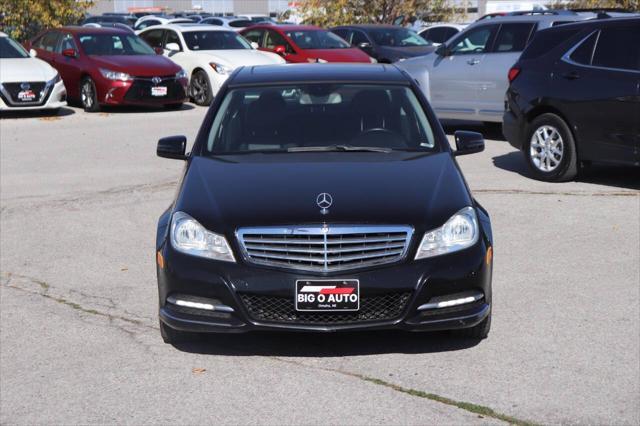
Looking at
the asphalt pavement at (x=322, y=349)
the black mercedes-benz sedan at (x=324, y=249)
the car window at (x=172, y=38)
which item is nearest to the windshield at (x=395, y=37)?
the car window at (x=172, y=38)

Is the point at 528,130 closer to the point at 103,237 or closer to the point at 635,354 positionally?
the point at 103,237

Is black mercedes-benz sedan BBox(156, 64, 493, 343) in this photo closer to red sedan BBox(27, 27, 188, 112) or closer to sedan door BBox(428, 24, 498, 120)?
sedan door BBox(428, 24, 498, 120)

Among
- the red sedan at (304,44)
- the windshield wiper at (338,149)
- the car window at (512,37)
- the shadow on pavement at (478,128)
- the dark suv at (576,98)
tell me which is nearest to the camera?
the windshield wiper at (338,149)

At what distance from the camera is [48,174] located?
1327 centimetres

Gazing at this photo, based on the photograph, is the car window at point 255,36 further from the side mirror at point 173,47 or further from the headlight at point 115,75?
the headlight at point 115,75

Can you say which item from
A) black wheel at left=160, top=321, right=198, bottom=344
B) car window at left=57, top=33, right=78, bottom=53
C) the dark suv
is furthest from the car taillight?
car window at left=57, top=33, right=78, bottom=53

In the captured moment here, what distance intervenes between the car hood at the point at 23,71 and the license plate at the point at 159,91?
69.4 inches

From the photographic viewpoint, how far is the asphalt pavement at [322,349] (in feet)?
18.1

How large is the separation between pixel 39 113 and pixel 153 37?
13.7ft

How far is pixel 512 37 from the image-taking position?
16.0 metres

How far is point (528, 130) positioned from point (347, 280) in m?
6.95

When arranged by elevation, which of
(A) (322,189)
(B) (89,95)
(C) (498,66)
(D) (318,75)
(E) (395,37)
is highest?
(D) (318,75)

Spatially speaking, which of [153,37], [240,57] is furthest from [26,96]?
[153,37]

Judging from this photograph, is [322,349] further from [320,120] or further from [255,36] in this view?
[255,36]
